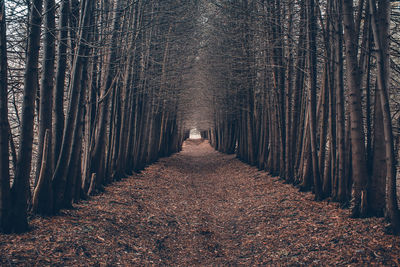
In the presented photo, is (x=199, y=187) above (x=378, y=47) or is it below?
below

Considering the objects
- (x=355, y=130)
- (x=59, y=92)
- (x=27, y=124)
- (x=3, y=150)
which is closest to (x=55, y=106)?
(x=59, y=92)

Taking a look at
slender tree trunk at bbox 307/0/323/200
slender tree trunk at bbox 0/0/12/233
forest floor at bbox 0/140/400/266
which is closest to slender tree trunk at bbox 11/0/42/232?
slender tree trunk at bbox 0/0/12/233

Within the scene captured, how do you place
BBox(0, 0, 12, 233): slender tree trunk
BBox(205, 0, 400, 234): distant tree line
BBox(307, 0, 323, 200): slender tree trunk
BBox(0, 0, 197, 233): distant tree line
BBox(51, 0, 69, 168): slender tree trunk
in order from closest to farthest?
BBox(0, 0, 12, 233): slender tree trunk, BBox(0, 0, 197, 233): distant tree line, BBox(205, 0, 400, 234): distant tree line, BBox(51, 0, 69, 168): slender tree trunk, BBox(307, 0, 323, 200): slender tree trunk

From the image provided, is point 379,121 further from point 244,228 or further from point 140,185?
point 140,185

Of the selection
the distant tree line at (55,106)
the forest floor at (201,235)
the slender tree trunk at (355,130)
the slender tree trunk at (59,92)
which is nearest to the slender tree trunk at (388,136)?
the forest floor at (201,235)

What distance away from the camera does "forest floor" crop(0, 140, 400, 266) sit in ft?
18.0

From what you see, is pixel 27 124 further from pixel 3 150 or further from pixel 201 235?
pixel 201 235

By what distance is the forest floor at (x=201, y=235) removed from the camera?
18.0 ft

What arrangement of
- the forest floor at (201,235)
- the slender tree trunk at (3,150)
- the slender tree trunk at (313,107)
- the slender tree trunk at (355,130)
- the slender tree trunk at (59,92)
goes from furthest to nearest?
the slender tree trunk at (313,107) < the slender tree trunk at (59,92) < the slender tree trunk at (355,130) < the slender tree trunk at (3,150) < the forest floor at (201,235)

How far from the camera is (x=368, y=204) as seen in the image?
7.07 meters

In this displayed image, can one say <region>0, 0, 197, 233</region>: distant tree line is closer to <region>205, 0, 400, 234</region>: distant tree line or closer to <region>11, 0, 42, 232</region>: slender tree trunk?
<region>11, 0, 42, 232</region>: slender tree trunk

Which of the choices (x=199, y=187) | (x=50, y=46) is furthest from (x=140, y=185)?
(x=50, y=46)

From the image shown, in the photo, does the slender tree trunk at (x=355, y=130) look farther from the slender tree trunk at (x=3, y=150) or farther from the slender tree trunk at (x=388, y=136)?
the slender tree trunk at (x=3, y=150)

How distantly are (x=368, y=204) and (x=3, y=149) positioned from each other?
22.5 feet
